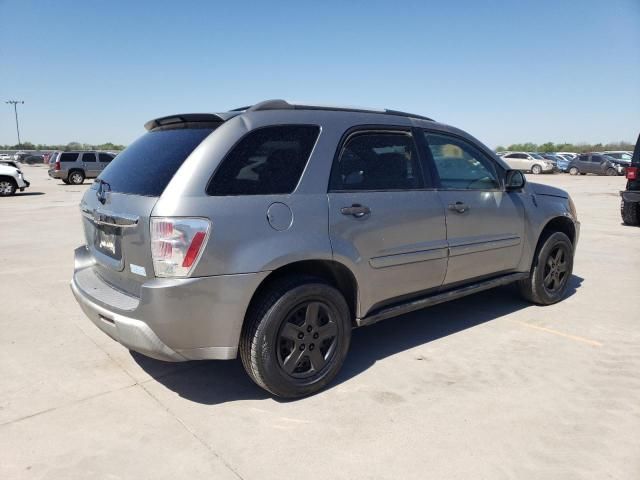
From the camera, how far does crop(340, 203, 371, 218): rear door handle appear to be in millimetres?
3218

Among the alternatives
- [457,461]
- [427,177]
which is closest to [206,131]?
[427,177]

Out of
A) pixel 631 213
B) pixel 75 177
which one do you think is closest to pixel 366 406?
pixel 631 213

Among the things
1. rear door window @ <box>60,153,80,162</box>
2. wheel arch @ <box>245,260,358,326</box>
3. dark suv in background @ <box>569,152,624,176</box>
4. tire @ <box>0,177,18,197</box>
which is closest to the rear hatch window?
wheel arch @ <box>245,260,358,326</box>

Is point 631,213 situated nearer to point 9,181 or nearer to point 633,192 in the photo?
point 633,192

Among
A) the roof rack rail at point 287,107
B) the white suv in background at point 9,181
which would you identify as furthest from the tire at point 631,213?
the white suv in background at point 9,181

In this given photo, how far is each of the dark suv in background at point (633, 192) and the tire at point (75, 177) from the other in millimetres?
25440

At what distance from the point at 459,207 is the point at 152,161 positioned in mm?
2331

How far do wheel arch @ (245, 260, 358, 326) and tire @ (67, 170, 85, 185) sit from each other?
26930 mm

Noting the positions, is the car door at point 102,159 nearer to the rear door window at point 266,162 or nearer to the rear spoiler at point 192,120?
the rear spoiler at point 192,120

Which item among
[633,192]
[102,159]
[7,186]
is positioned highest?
[102,159]

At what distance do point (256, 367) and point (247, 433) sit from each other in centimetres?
37

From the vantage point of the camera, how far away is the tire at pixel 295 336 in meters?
2.93

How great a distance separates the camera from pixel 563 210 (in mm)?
4996

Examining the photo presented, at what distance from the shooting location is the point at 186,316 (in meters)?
2.72
